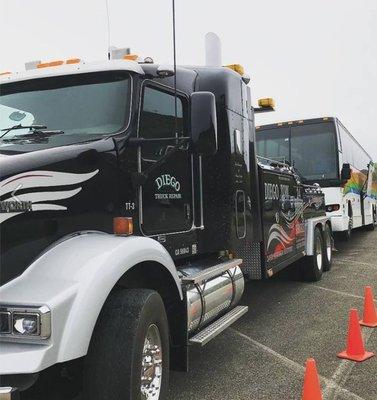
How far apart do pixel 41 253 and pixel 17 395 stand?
822 mm

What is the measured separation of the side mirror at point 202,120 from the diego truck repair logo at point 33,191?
94cm

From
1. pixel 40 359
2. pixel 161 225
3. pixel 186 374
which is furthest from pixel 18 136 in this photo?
pixel 186 374

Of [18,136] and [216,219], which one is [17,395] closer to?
[18,136]

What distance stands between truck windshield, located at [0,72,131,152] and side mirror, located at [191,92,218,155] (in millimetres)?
510

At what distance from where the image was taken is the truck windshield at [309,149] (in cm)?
1310

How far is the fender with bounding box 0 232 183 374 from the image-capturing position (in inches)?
99.9

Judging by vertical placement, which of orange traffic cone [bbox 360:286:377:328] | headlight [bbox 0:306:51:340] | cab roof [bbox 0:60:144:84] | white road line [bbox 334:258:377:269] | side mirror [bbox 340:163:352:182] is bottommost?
white road line [bbox 334:258:377:269]

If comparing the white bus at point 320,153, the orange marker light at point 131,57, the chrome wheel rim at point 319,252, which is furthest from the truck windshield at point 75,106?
the white bus at point 320,153

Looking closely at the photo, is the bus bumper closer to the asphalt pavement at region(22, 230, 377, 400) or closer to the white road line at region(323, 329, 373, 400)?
the asphalt pavement at region(22, 230, 377, 400)

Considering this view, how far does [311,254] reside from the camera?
8578 millimetres

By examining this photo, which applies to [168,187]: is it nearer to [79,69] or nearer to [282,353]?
[79,69]

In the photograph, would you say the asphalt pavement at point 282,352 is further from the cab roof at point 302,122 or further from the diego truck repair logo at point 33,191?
the cab roof at point 302,122

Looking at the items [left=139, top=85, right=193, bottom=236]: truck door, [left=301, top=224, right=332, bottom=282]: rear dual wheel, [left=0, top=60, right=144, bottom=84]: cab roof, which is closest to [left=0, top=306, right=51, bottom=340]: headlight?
[left=139, top=85, right=193, bottom=236]: truck door

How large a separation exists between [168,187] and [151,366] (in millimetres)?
1572
